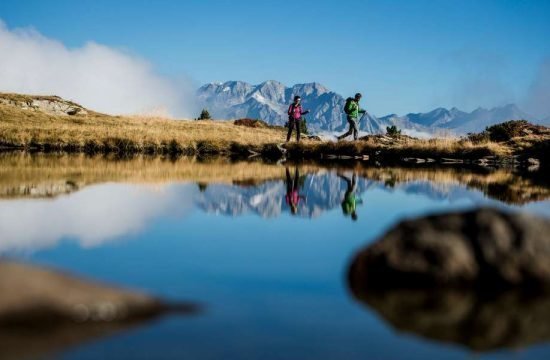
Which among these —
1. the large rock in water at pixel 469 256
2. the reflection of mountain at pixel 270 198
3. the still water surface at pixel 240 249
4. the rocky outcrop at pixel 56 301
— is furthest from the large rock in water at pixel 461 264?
the reflection of mountain at pixel 270 198

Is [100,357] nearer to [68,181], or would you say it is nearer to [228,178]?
[68,181]

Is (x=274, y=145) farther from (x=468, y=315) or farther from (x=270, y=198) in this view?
(x=468, y=315)

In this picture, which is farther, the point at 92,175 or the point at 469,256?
the point at 92,175

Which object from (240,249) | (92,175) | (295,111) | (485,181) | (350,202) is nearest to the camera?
(240,249)

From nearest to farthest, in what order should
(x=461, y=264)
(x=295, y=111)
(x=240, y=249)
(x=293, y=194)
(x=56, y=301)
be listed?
(x=56, y=301), (x=461, y=264), (x=240, y=249), (x=293, y=194), (x=295, y=111)

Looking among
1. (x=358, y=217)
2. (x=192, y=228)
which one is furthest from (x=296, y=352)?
(x=358, y=217)

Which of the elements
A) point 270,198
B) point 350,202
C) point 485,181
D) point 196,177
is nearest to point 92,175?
point 196,177

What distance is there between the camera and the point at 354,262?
10445 mm

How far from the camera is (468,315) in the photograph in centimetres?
870

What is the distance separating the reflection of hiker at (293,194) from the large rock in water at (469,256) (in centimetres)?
992

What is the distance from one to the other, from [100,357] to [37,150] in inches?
2023

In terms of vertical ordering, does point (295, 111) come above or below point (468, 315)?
above

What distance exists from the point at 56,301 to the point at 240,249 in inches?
243

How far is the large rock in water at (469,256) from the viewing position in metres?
9.61
